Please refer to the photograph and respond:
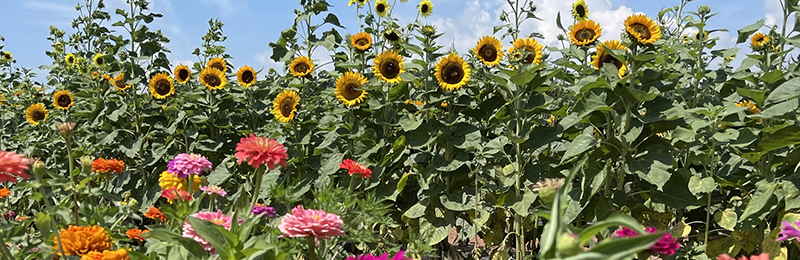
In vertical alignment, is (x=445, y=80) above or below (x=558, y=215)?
above

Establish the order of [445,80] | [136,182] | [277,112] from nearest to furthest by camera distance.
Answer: [445,80], [277,112], [136,182]

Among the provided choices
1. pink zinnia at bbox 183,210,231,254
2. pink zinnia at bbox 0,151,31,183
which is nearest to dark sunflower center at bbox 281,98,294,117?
pink zinnia at bbox 183,210,231,254

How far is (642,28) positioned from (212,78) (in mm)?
2717

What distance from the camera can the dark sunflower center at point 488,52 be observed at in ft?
9.61

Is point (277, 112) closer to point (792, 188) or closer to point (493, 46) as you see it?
point (493, 46)

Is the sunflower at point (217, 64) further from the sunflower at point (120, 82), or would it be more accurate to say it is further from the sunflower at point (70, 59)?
the sunflower at point (70, 59)


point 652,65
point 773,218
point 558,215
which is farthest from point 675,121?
point 558,215

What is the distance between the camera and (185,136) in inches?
156

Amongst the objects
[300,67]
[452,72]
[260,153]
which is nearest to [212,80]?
[300,67]

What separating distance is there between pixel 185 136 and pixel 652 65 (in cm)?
291

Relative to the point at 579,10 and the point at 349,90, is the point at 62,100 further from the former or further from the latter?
the point at 579,10

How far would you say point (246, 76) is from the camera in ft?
12.8

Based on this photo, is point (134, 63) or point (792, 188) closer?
point (792, 188)

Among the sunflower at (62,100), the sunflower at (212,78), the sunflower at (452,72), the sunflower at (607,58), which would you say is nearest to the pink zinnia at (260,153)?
the sunflower at (452,72)
